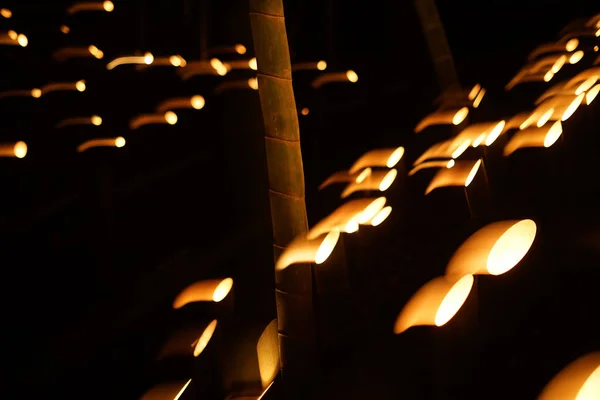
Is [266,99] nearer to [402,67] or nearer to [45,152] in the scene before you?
[45,152]

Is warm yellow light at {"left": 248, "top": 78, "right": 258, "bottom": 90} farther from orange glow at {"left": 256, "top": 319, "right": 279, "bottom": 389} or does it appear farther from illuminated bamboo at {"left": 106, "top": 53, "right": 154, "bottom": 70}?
orange glow at {"left": 256, "top": 319, "right": 279, "bottom": 389}

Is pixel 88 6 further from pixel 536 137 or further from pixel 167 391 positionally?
pixel 167 391

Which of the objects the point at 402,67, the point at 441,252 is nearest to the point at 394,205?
the point at 441,252

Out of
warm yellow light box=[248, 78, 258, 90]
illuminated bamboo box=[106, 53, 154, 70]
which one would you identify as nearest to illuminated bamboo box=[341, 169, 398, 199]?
warm yellow light box=[248, 78, 258, 90]

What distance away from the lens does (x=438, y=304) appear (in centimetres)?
193

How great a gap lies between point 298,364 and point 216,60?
3.02m

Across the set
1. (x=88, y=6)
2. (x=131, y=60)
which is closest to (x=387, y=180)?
(x=131, y=60)

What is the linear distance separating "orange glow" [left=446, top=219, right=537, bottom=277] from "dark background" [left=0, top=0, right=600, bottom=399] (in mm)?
180

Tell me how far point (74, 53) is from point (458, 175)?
3.50m

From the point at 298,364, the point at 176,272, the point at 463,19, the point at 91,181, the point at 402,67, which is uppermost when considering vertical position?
the point at 463,19

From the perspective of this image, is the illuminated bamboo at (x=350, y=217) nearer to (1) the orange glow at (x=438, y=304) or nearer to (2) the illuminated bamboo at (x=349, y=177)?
(2) the illuminated bamboo at (x=349, y=177)

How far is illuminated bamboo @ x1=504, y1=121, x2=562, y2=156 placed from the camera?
325cm

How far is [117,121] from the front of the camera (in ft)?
17.6

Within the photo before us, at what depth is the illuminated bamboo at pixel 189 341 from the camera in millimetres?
2330
